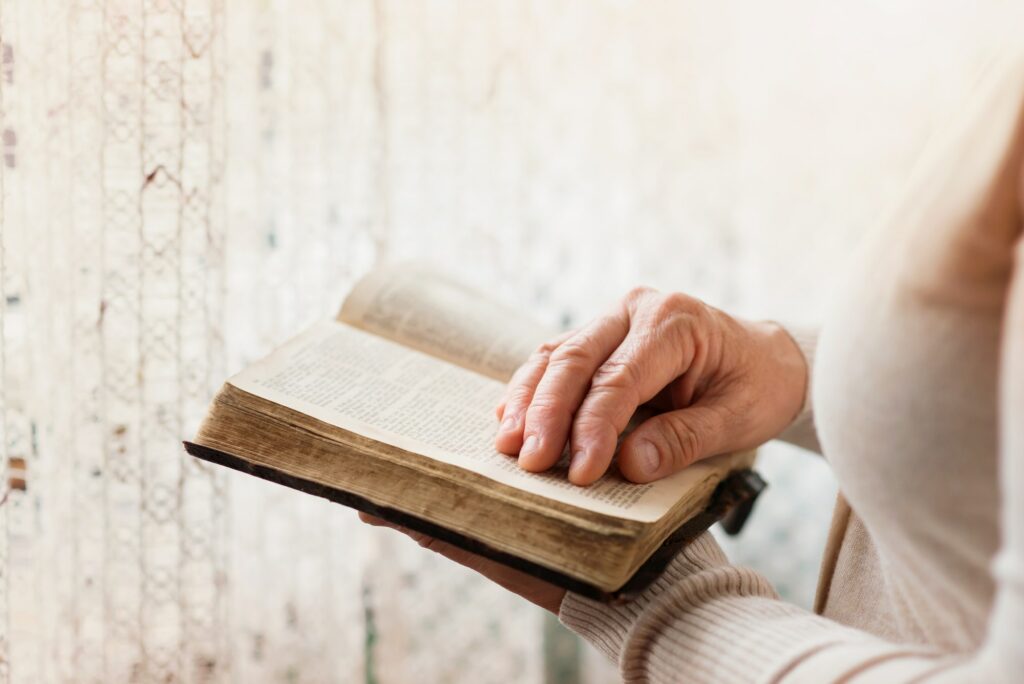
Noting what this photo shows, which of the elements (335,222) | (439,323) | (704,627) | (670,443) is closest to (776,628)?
(704,627)

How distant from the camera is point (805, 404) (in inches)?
29.5

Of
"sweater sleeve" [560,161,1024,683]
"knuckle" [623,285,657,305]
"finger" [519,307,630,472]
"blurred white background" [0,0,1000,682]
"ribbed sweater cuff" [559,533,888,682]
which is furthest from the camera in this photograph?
"blurred white background" [0,0,1000,682]

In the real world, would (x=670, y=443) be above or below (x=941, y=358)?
below

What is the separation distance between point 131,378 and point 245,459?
0.36 meters

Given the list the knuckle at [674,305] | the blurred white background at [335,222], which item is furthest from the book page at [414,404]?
the blurred white background at [335,222]

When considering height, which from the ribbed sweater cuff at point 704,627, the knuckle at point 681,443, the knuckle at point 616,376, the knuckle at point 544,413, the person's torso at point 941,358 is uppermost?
the person's torso at point 941,358

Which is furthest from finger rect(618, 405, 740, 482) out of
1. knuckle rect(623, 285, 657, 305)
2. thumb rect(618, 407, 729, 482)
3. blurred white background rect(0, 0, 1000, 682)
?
blurred white background rect(0, 0, 1000, 682)

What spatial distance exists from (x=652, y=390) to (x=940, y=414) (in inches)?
9.6

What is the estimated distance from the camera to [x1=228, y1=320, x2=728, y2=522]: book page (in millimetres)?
552

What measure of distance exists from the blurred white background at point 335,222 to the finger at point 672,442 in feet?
0.91

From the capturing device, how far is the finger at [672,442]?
0.58 metres

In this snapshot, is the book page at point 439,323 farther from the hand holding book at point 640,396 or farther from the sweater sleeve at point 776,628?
the sweater sleeve at point 776,628

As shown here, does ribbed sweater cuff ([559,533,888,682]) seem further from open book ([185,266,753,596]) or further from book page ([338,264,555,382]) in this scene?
book page ([338,264,555,382])

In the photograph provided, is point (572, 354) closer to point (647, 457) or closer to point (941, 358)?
point (647, 457)
